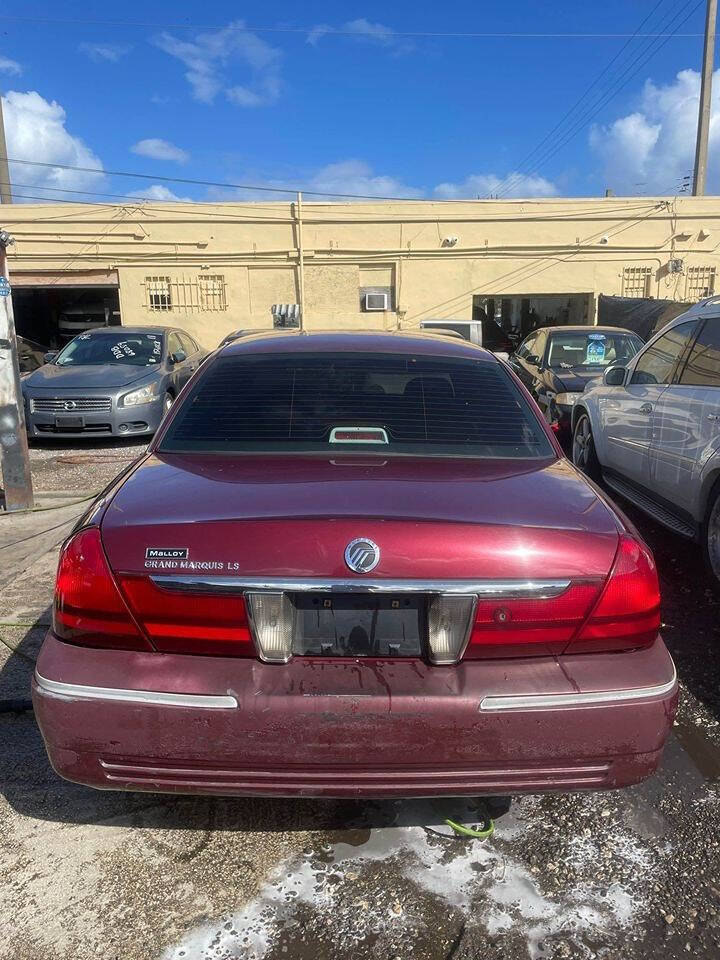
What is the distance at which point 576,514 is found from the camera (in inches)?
87.6

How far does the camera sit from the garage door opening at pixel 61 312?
22266mm

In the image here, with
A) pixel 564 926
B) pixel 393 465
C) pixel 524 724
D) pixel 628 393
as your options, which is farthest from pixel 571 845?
pixel 628 393

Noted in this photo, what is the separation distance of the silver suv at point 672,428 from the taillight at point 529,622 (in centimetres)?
272

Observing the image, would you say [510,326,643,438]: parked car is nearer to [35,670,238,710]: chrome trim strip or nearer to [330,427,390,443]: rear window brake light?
[330,427,390,443]: rear window brake light

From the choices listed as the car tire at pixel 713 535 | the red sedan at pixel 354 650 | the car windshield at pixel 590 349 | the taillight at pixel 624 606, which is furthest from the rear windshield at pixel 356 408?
the car windshield at pixel 590 349

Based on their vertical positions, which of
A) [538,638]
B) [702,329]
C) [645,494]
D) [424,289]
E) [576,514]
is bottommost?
[645,494]

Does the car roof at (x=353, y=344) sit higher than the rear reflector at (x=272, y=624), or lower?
higher

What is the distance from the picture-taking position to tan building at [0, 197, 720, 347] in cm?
1931

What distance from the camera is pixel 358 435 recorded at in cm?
286

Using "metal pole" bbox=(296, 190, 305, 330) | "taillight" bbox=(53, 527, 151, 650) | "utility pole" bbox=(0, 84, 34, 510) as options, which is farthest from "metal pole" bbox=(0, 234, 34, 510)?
"metal pole" bbox=(296, 190, 305, 330)

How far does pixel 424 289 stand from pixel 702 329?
50.9 ft

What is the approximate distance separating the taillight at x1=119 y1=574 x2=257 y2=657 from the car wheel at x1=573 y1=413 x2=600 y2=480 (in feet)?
17.4

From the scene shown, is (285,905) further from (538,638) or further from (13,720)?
(13,720)

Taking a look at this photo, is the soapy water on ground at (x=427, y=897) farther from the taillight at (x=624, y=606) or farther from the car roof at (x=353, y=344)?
the car roof at (x=353, y=344)
